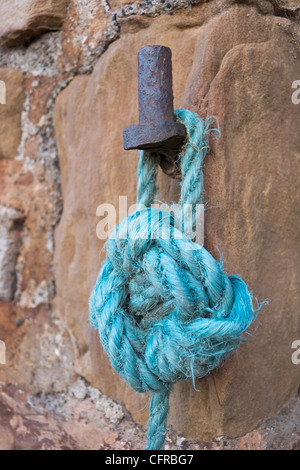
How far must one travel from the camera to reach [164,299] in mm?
540

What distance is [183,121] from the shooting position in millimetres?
560

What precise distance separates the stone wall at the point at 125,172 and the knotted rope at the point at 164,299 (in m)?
0.06

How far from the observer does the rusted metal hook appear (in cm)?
53

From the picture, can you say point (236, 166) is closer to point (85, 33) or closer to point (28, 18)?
point (85, 33)

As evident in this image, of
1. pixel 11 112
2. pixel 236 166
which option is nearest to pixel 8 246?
pixel 11 112

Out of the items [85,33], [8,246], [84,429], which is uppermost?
[85,33]

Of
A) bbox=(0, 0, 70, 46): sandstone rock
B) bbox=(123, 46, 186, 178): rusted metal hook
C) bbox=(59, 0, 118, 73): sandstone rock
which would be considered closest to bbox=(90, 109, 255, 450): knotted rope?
bbox=(123, 46, 186, 178): rusted metal hook

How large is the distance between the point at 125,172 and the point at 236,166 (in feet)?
0.63

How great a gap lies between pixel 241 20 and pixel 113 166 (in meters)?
0.28

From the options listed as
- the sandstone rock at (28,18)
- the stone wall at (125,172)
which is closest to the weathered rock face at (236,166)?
the stone wall at (125,172)

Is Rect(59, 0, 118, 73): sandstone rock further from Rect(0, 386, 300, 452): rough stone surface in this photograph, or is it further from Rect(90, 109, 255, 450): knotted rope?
Rect(0, 386, 300, 452): rough stone surface

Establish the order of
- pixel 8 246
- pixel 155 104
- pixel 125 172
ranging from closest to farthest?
pixel 155 104 < pixel 125 172 < pixel 8 246

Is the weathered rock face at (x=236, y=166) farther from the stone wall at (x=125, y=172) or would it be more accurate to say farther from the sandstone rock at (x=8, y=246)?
the sandstone rock at (x=8, y=246)

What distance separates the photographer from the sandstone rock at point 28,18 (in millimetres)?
768
